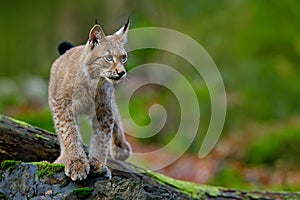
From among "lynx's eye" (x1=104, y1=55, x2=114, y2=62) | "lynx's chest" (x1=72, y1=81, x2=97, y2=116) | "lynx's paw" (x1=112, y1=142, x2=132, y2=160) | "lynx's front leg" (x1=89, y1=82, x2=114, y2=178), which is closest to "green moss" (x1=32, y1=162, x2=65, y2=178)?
"lynx's front leg" (x1=89, y1=82, x2=114, y2=178)

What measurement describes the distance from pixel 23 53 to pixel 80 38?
5.78 ft

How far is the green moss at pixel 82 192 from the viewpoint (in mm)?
4406

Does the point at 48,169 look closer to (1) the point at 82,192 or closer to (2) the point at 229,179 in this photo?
(1) the point at 82,192

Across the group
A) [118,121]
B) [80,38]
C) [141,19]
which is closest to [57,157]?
[118,121]

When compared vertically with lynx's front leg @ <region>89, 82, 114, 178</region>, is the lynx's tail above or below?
above

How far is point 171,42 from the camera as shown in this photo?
13.2m

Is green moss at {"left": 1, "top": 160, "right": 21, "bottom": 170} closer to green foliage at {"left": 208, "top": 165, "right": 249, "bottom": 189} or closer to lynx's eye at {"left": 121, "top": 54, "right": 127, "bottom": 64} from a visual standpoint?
lynx's eye at {"left": 121, "top": 54, "right": 127, "bottom": 64}

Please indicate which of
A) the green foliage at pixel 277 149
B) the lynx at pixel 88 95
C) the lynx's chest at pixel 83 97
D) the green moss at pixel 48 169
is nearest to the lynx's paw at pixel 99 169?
the lynx at pixel 88 95

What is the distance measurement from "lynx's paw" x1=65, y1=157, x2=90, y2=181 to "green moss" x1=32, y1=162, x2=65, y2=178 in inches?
2.9

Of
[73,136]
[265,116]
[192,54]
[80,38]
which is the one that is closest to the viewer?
[73,136]

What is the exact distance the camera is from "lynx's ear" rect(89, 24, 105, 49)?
4.74 meters

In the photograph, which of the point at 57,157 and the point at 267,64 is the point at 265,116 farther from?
the point at 57,157

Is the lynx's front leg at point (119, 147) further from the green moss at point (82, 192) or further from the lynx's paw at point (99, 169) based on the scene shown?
the green moss at point (82, 192)

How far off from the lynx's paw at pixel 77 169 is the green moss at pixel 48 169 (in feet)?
0.24
